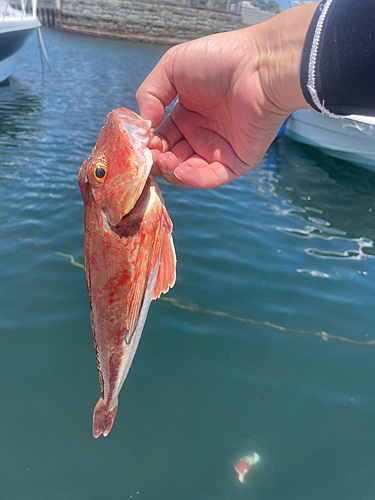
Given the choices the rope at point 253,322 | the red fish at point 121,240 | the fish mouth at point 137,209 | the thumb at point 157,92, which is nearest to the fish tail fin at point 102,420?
the red fish at point 121,240

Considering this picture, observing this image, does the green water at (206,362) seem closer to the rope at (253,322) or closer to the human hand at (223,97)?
the rope at (253,322)

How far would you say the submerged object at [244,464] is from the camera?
2.82 m

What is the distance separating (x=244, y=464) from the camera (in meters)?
2.88

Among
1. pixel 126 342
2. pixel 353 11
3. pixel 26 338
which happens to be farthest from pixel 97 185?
pixel 26 338

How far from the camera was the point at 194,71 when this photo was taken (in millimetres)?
2396

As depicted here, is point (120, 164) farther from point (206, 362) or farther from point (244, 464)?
point (244, 464)

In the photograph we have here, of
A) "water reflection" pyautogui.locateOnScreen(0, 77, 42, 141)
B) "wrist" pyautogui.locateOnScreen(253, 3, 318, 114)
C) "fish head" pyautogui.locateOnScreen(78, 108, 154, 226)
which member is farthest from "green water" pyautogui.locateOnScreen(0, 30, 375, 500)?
"water reflection" pyautogui.locateOnScreen(0, 77, 42, 141)

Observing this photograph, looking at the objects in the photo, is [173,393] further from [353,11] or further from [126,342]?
[353,11]

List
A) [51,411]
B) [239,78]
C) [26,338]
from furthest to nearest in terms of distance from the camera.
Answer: [26,338]
[51,411]
[239,78]

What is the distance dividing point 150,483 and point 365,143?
9926 millimetres

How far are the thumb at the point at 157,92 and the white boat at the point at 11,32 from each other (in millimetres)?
13589

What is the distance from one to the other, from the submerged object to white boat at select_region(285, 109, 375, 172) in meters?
8.95

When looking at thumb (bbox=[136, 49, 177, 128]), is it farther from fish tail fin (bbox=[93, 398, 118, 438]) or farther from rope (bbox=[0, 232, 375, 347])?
rope (bbox=[0, 232, 375, 347])

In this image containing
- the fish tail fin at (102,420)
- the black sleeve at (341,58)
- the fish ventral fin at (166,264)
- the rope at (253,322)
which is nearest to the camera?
the black sleeve at (341,58)
